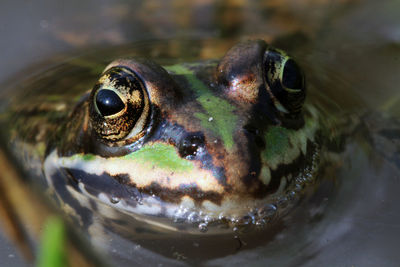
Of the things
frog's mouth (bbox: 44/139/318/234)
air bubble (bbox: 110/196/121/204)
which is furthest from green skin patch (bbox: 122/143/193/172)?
air bubble (bbox: 110/196/121/204)

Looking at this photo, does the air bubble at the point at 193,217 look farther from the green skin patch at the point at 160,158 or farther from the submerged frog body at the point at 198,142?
the green skin patch at the point at 160,158

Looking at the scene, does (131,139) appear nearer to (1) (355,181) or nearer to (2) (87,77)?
(1) (355,181)

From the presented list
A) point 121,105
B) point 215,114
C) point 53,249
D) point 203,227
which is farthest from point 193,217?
point 53,249

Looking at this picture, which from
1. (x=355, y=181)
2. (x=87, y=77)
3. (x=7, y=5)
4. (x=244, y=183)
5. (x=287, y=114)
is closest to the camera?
(x=244, y=183)

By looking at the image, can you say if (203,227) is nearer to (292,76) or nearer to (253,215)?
(253,215)

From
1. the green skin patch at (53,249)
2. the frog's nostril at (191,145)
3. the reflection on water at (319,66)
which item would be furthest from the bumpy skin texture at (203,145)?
the green skin patch at (53,249)

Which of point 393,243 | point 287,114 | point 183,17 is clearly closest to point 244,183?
point 287,114

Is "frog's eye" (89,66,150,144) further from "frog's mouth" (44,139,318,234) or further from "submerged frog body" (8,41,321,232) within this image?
"frog's mouth" (44,139,318,234)
